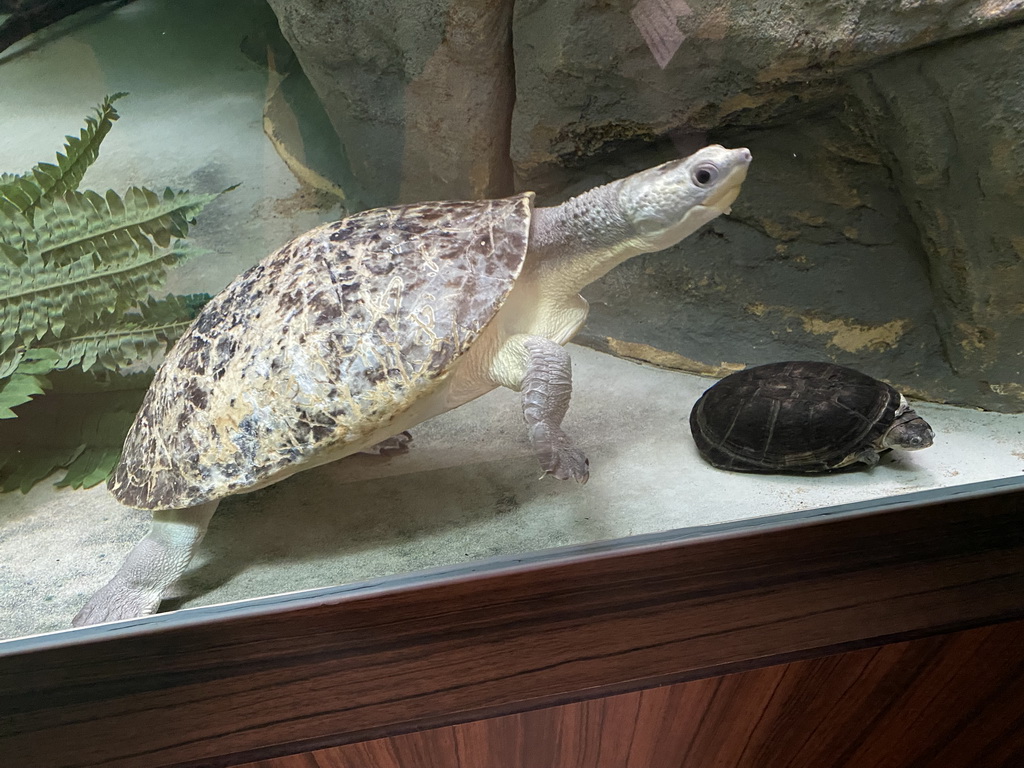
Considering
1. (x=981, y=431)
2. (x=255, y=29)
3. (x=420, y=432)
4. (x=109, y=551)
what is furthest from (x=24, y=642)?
(x=981, y=431)

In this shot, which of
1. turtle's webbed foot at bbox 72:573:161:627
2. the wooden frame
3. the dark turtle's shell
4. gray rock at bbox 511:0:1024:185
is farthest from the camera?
the dark turtle's shell

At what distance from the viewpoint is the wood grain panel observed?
3.59 feet

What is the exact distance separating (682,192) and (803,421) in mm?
681

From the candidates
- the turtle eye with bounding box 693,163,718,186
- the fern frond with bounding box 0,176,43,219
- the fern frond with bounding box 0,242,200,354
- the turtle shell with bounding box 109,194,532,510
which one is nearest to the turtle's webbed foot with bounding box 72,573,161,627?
the turtle shell with bounding box 109,194,532,510

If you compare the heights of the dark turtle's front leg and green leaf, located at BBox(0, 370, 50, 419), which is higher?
green leaf, located at BBox(0, 370, 50, 419)

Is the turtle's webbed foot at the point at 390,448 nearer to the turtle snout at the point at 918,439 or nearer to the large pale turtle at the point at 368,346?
the large pale turtle at the point at 368,346

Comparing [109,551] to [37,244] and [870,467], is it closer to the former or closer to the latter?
[37,244]

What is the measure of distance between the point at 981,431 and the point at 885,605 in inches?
30.5

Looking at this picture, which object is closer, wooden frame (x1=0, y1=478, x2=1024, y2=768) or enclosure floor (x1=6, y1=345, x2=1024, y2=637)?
wooden frame (x1=0, y1=478, x2=1024, y2=768)

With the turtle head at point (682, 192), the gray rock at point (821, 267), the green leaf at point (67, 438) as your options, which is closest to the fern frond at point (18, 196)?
the green leaf at point (67, 438)

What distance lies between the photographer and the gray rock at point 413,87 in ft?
5.73

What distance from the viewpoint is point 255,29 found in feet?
5.51

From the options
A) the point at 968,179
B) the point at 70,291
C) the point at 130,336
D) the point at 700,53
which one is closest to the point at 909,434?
the point at 968,179

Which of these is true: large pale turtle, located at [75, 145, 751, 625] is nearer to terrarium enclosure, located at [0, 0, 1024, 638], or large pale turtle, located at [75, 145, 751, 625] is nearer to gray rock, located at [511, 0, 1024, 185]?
terrarium enclosure, located at [0, 0, 1024, 638]
